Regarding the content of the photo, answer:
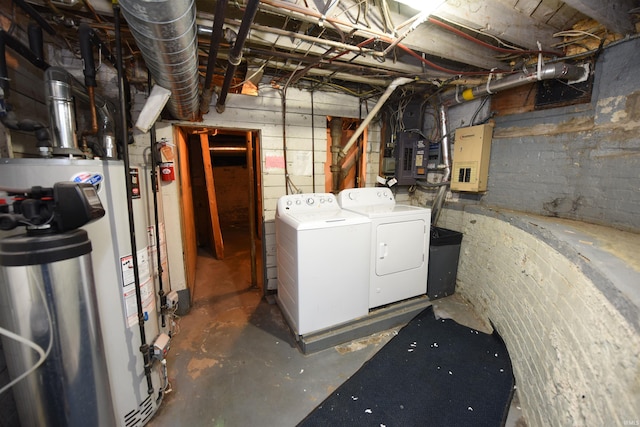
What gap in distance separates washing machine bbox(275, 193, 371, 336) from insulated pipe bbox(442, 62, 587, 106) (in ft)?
6.06

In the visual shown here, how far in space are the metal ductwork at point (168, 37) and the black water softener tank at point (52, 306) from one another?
0.68m

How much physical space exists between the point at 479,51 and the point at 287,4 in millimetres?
1823

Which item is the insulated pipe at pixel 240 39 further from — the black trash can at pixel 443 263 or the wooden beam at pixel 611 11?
the black trash can at pixel 443 263

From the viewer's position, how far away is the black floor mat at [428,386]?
60.2 inches

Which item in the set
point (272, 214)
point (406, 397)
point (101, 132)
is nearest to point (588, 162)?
point (406, 397)

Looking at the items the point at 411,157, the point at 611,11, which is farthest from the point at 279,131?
the point at 611,11

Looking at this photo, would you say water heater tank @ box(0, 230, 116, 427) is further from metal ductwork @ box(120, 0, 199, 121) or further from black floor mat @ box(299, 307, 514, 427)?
black floor mat @ box(299, 307, 514, 427)

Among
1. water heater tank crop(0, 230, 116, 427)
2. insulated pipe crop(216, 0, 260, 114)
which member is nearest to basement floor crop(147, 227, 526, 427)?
water heater tank crop(0, 230, 116, 427)

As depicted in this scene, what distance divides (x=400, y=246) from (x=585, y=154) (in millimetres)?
1679

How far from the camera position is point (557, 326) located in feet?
4.37

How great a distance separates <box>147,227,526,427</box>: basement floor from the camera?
1.58 meters

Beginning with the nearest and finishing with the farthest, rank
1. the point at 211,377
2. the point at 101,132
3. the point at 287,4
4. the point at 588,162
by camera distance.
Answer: the point at 287,4, the point at 101,132, the point at 211,377, the point at 588,162

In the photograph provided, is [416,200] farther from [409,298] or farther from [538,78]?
[538,78]

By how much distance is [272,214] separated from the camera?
290 centimetres
